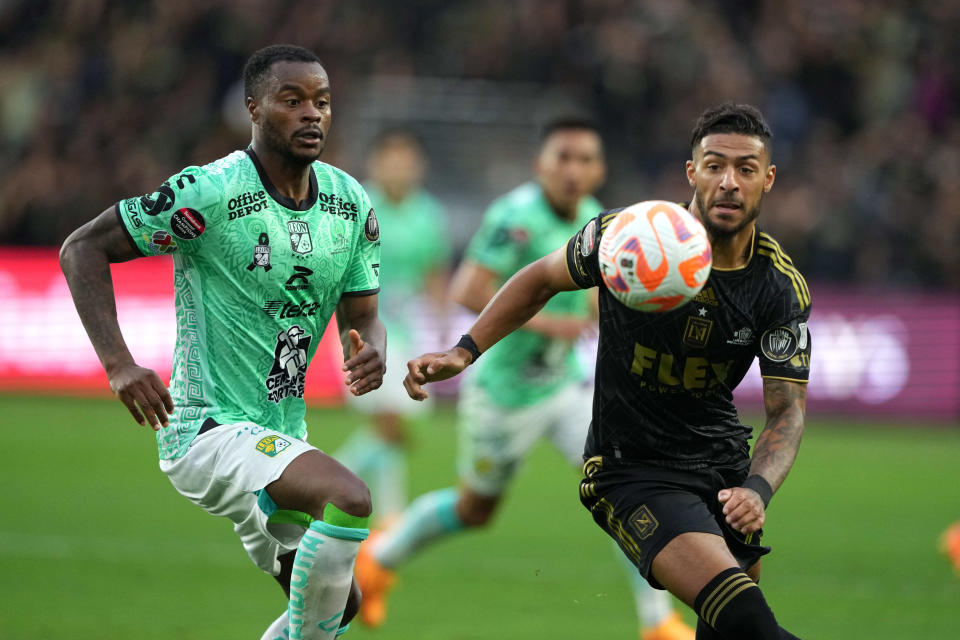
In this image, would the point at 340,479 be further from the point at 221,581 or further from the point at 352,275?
the point at 221,581

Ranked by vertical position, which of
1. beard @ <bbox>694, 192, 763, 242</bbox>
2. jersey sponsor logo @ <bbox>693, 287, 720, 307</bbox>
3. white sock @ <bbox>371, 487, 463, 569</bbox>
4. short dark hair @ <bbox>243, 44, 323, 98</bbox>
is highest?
short dark hair @ <bbox>243, 44, 323, 98</bbox>

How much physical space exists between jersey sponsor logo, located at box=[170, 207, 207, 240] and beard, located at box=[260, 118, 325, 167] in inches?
16.5

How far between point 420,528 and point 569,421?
1123mm

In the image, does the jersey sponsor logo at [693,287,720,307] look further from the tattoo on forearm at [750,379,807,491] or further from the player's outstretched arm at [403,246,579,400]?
the player's outstretched arm at [403,246,579,400]

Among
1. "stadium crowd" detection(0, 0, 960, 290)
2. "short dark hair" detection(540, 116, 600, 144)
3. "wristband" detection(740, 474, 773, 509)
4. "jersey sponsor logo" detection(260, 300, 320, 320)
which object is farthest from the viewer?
"stadium crowd" detection(0, 0, 960, 290)

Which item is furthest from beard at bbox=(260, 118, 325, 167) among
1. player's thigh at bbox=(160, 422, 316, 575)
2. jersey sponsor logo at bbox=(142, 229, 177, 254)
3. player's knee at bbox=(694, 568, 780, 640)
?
player's knee at bbox=(694, 568, 780, 640)

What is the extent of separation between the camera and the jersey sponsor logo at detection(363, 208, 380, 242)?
18.5 ft

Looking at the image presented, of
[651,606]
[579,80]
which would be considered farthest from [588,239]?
[579,80]

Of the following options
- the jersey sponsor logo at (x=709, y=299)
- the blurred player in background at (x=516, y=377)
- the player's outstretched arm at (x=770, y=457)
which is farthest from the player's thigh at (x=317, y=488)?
the blurred player in background at (x=516, y=377)

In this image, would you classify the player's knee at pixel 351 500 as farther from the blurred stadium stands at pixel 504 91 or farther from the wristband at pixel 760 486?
the blurred stadium stands at pixel 504 91

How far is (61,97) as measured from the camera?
66.6 ft

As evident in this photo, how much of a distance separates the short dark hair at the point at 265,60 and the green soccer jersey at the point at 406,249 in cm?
670

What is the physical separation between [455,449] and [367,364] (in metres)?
9.81

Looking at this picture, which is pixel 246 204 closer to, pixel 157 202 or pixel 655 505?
pixel 157 202
